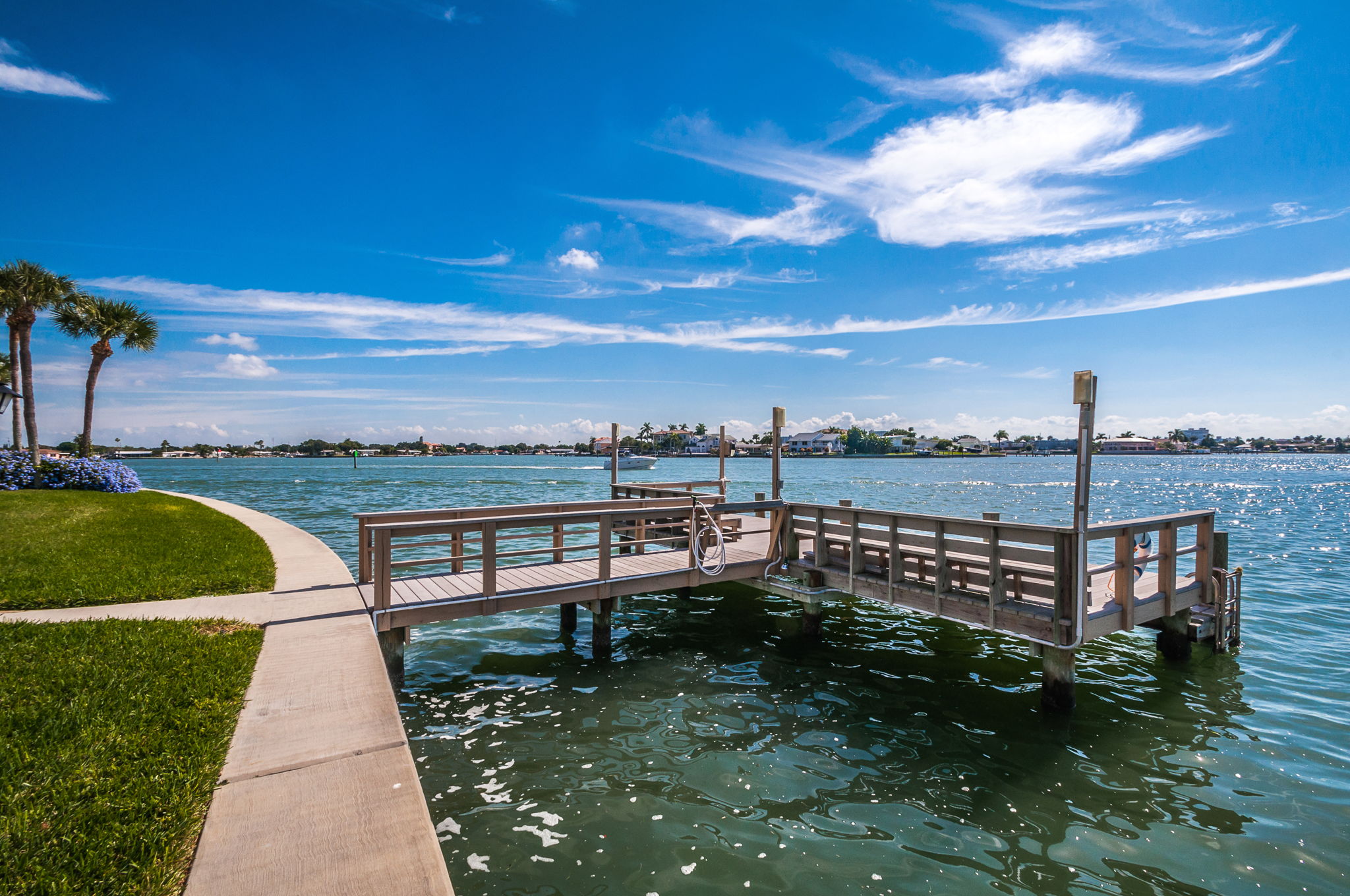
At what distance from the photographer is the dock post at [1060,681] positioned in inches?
290

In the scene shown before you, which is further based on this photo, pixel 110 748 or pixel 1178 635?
pixel 1178 635

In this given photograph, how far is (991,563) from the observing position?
25.3 ft

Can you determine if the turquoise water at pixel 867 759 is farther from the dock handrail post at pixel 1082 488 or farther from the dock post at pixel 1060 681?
the dock handrail post at pixel 1082 488

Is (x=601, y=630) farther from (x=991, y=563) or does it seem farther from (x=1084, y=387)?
(x=1084, y=387)

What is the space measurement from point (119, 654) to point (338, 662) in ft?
6.89

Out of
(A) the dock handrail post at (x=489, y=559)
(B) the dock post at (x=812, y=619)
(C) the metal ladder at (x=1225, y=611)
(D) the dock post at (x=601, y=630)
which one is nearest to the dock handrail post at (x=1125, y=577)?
(C) the metal ladder at (x=1225, y=611)

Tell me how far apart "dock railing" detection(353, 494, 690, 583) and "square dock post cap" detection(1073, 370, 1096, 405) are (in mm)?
5852

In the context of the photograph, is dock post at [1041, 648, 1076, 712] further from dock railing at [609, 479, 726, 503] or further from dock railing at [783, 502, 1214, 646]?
dock railing at [609, 479, 726, 503]

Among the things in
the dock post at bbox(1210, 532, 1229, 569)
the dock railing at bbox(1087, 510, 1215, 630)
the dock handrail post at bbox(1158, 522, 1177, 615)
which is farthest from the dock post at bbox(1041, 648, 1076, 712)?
the dock post at bbox(1210, 532, 1229, 569)

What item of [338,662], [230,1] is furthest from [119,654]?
[230,1]

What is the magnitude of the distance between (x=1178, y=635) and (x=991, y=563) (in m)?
3.95

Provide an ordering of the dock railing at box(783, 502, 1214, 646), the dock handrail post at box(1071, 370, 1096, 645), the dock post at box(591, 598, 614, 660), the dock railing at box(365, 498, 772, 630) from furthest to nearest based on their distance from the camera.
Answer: the dock post at box(591, 598, 614, 660), the dock railing at box(365, 498, 772, 630), the dock railing at box(783, 502, 1214, 646), the dock handrail post at box(1071, 370, 1096, 645)

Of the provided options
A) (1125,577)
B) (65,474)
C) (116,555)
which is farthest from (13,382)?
(1125,577)

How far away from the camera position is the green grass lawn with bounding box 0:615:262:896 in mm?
3123
